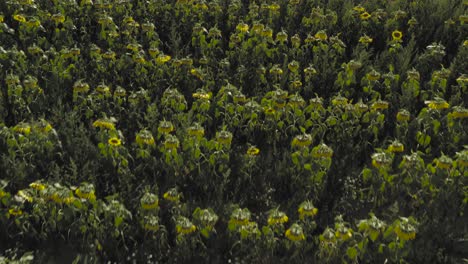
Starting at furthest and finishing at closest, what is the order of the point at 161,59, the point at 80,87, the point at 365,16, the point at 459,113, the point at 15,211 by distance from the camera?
the point at 365,16, the point at 161,59, the point at 80,87, the point at 459,113, the point at 15,211

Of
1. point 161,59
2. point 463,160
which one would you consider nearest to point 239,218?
point 463,160

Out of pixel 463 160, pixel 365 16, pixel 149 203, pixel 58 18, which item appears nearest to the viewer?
pixel 149 203

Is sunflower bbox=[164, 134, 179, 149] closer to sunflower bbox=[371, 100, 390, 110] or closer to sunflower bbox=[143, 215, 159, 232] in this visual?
sunflower bbox=[143, 215, 159, 232]

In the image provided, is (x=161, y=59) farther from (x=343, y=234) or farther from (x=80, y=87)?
(x=343, y=234)

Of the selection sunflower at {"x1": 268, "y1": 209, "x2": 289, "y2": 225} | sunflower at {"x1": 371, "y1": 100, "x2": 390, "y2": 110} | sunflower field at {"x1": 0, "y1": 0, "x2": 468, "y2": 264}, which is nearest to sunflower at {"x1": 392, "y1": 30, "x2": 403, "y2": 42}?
sunflower field at {"x1": 0, "y1": 0, "x2": 468, "y2": 264}

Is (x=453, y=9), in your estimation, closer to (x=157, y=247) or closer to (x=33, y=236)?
(x=157, y=247)

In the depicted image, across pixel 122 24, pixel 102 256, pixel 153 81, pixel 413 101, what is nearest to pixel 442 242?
pixel 413 101

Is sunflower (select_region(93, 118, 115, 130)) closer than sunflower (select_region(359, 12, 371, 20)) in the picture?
Yes

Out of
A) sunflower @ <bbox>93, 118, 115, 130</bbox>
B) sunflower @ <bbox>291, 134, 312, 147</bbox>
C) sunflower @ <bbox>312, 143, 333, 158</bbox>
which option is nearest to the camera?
sunflower @ <bbox>312, 143, 333, 158</bbox>

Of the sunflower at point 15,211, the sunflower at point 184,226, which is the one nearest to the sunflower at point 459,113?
the sunflower at point 184,226
